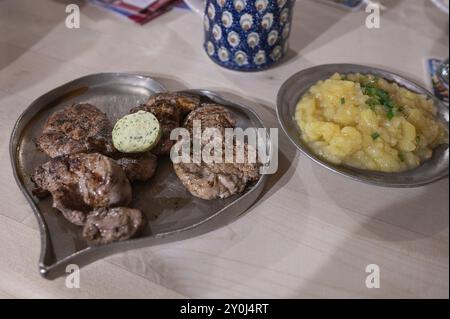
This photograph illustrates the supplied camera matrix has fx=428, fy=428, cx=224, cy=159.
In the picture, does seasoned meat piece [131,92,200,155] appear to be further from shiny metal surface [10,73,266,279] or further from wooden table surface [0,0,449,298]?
wooden table surface [0,0,449,298]

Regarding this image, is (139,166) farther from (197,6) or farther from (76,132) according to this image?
(197,6)

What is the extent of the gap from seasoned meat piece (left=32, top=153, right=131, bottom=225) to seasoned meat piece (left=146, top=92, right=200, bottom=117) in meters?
0.25

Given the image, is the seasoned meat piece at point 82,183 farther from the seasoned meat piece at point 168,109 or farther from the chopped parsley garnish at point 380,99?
the chopped parsley garnish at point 380,99

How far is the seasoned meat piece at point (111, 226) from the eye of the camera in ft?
2.64

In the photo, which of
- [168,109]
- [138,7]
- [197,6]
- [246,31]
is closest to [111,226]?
[168,109]

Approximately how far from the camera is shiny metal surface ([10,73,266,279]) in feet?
2.63

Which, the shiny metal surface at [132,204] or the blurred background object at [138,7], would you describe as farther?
the blurred background object at [138,7]

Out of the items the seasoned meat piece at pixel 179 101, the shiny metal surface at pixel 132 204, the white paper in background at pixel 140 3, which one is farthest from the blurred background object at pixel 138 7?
the seasoned meat piece at pixel 179 101

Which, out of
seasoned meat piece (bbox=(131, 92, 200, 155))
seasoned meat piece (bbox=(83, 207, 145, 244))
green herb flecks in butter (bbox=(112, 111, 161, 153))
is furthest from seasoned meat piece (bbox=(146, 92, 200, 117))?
seasoned meat piece (bbox=(83, 207, 145, 244))

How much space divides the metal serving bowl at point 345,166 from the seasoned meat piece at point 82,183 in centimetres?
41

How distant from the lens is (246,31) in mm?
1184

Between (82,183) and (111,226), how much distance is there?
117mm

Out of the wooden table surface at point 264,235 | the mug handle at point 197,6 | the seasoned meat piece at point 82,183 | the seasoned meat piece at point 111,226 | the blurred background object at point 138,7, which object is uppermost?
the mug handle at point 197,6
